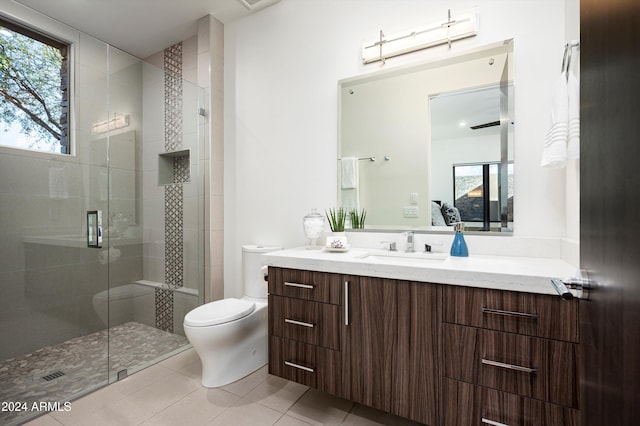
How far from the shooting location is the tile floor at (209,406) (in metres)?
1.52

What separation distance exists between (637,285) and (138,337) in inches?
111

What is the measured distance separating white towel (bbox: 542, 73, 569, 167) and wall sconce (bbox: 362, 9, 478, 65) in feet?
2.12

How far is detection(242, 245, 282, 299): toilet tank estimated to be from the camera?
7.18 ft

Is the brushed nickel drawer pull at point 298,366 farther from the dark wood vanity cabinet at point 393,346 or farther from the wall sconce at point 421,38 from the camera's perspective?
the wall sconce at point 421,38

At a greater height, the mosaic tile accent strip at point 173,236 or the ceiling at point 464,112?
the ceiling at point 464,112

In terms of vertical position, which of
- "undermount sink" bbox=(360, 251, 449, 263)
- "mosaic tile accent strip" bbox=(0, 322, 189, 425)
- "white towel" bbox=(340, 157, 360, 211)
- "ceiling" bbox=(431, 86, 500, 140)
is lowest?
"mosaic tile accent strip" bbox=(0, 322, 189, 425)

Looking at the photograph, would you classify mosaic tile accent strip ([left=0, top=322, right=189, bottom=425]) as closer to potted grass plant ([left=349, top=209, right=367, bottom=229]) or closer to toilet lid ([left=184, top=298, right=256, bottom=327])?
toilet lid ([left=184, top=298, right=256, bottom=327])

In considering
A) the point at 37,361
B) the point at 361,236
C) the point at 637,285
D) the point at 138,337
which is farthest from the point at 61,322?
the point at 637,285

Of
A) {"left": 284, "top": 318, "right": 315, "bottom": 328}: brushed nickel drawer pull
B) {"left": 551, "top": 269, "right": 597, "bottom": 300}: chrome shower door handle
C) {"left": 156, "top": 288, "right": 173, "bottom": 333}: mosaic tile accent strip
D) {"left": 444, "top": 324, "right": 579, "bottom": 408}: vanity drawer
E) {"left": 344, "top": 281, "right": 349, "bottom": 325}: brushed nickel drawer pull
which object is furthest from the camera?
{"left": 156, "top": 288, "right": 173, "bottom": 333}: mosaic tile accent strip

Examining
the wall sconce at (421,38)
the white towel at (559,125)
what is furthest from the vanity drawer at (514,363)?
the wall sconce at (421,38)

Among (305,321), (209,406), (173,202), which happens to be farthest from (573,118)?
(173,202)

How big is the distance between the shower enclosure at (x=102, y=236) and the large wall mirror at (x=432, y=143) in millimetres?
1478

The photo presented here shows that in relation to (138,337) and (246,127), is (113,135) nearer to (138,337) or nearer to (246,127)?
(246,127)

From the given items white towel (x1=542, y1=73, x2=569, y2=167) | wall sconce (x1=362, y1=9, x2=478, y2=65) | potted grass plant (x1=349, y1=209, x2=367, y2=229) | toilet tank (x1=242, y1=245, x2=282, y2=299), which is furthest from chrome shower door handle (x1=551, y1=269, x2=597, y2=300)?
toilet tank (x1=242, y1=245, x2=282, y2=299)
